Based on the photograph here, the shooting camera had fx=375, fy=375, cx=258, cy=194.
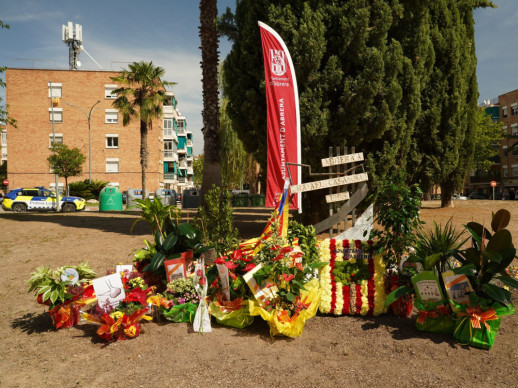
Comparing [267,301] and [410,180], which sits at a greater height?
[410,180]

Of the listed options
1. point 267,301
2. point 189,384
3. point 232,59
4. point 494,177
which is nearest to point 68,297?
point 189,384

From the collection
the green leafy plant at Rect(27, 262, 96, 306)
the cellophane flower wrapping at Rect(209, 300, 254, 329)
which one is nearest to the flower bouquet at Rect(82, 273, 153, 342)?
the green leafy plant at Rect(27, 262, 96, 306)

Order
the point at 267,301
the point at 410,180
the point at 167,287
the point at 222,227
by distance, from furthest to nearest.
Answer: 1. the point at 410,180
2. the point at 222,227
3. the point at 167,287
4. the point at 267,301

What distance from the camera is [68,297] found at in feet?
13.6

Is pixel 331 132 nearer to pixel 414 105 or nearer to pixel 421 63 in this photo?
pixel 414 105

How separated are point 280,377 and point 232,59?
8869mm

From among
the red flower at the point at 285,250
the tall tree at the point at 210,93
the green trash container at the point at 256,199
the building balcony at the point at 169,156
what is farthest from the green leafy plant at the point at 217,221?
the building balcony at the point at 169,156

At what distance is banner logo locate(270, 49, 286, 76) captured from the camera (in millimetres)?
7758

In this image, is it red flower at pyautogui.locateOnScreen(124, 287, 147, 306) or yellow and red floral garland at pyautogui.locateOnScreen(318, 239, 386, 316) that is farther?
yellow and red floral garland at pyautogui.locateOnScreen(318, 239, 386, 316)

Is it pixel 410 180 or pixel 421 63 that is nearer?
pixel 421 63

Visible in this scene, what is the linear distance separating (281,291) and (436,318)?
1631mm

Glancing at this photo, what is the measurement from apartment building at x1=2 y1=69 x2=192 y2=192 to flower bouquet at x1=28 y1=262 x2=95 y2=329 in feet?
122

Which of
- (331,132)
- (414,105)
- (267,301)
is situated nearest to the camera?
(267,301)

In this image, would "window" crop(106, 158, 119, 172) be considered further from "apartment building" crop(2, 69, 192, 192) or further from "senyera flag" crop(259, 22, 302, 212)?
"senyera flag" crop(259, 22, 302, 212)
